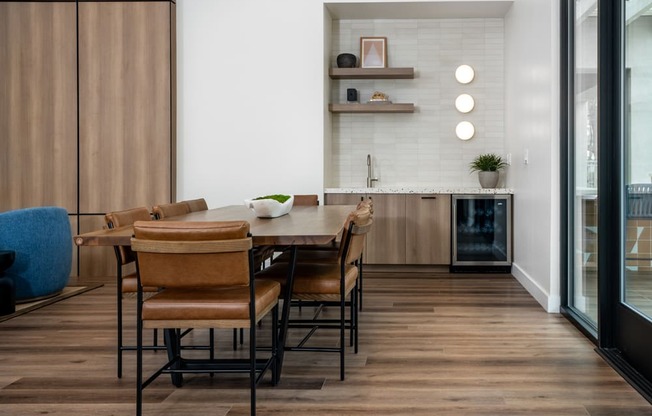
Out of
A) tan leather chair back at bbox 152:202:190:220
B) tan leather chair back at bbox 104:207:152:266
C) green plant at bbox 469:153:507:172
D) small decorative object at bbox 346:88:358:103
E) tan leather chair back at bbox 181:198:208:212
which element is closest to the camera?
tan leather chair back at bbox 104:207:152:266

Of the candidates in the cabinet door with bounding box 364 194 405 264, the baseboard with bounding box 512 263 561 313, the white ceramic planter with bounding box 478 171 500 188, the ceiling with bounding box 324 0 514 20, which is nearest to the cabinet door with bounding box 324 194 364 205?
the cabinet door with bounding box 364 194 405 264

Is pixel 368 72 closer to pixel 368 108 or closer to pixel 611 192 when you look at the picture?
pixel 368 108

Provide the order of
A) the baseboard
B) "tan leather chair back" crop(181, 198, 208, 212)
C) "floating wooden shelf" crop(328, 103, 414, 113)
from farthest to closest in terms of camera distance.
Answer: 1. "floating wooden shelf" crop(328, 103, 414, 113)
2. the baseboard
3. "tan leather chair back" crop(181, 198, 208, 212)

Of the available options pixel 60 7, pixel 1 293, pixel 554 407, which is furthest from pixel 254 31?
pixel 554 407

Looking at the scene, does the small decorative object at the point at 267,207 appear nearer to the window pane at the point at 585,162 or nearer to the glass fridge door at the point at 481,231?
the window pane at the point at 585,162

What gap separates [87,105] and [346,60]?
2567mm

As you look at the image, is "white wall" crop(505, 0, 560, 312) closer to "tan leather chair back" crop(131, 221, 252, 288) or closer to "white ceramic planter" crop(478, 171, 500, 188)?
"white ceramic planter" crop(478, 171, 500, 188)

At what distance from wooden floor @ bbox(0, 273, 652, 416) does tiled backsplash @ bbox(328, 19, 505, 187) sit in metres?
2.55

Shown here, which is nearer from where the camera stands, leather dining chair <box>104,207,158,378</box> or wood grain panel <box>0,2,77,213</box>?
leather dining chair <box>104,207,158,378</box>

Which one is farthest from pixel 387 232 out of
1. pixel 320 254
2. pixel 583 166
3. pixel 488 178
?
pixel 583 166

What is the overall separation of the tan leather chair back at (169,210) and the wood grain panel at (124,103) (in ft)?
6.52

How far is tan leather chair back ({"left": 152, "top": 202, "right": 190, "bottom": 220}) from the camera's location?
3436 mm

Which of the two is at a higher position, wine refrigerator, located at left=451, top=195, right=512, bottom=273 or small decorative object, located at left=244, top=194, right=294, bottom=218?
small decorative object, located at left=244, top=194, right=294, bottom=218

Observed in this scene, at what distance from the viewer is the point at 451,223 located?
6129 mm
